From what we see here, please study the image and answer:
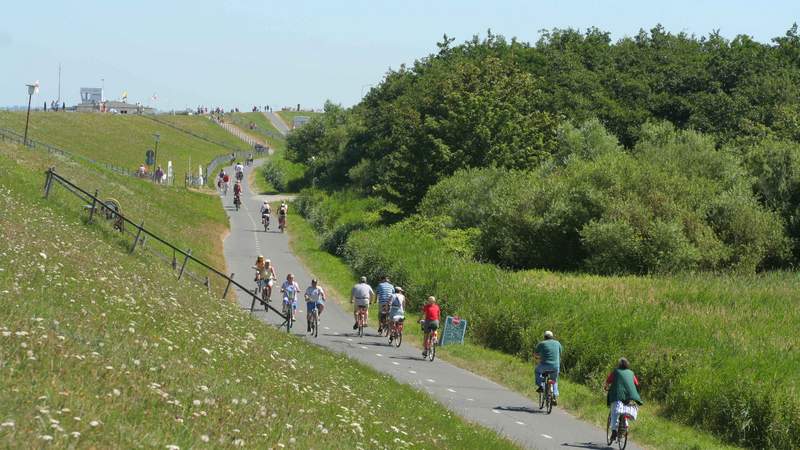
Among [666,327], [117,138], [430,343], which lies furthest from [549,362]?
[117,138]

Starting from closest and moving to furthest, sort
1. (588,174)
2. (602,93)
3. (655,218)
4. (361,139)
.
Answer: (655,218) → (588,174) → (602,93) → (361,139)

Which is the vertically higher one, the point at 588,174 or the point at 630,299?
the point at 588,174

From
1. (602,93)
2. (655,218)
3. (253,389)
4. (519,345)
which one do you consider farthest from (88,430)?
(602,93)

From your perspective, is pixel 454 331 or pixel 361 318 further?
pixel 361 318

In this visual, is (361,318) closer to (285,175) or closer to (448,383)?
(448,383)

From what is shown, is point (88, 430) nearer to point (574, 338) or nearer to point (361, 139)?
point (574, 338)

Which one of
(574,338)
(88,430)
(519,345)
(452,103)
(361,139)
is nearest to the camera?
(88,430)

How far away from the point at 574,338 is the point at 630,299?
17.1 feet

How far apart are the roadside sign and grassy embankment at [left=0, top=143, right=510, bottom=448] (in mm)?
8020

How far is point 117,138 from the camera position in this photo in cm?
11375

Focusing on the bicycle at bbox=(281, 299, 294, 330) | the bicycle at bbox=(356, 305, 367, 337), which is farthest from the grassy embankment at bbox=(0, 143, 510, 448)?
the bicycle at bbox=(356, 305, 367, 337)

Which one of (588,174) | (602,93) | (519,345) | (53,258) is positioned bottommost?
(519,345)

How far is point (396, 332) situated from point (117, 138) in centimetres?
8685

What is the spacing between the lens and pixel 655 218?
146ft
